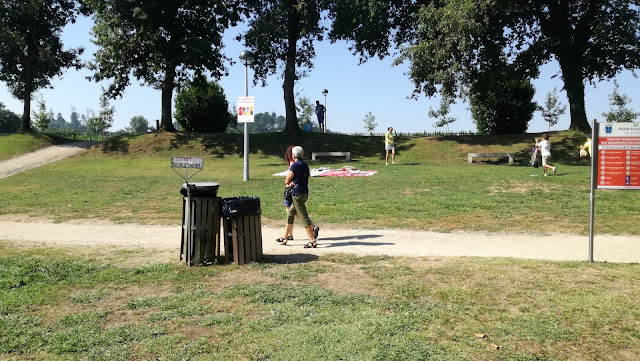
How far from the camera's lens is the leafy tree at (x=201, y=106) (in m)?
39.0

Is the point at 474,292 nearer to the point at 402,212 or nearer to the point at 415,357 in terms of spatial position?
the point at 415,357

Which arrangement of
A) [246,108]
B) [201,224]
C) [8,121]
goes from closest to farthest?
1. [201,224]
2. [246,108]
3. [8,121]

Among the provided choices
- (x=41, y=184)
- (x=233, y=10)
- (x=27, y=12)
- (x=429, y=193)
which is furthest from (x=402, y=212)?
(x=27, y=12)

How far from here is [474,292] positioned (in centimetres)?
577

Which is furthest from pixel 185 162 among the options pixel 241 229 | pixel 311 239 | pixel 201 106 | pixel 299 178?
pixel 201 106

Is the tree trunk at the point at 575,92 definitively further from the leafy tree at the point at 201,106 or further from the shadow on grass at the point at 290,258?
the shadow on grass at the point at 290,258

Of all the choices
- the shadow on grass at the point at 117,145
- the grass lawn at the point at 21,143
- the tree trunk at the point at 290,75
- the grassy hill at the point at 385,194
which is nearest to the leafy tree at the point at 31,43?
the grass lawn at the point at 21,143

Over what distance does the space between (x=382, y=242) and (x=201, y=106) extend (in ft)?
106

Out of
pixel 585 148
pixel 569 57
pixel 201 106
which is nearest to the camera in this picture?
pixel 585 148

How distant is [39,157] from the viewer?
31109 mm

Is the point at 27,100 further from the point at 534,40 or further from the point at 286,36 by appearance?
the point at 534,40

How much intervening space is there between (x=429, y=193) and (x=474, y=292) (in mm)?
9128

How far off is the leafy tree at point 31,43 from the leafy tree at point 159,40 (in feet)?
19.9

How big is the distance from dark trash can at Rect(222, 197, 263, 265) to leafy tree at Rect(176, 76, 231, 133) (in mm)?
33039
